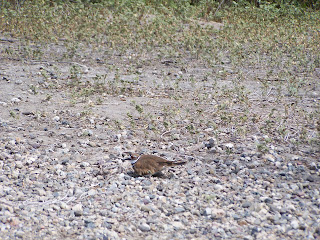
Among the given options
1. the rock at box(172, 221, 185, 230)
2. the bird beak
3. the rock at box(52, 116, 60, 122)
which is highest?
the rock at box(172, 221, 185, 230)

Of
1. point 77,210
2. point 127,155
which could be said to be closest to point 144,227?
point 77,210

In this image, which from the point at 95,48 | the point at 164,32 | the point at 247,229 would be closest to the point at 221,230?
the point at 247,229

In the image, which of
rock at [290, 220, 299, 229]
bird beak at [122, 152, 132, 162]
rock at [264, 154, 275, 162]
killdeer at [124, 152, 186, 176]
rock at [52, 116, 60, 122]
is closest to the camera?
rock at [290, 220, 299, 229]

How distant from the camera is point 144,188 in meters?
3.57

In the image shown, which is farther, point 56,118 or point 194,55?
point 194,55

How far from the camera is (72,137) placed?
15.3ft

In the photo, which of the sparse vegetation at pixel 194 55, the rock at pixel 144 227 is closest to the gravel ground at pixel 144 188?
the rock at pixel 144 227

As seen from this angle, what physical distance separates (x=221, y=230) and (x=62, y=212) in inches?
45.7

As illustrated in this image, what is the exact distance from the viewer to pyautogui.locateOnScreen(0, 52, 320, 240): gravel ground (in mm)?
3000

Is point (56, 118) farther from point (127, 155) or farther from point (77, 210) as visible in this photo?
point (77, 210)

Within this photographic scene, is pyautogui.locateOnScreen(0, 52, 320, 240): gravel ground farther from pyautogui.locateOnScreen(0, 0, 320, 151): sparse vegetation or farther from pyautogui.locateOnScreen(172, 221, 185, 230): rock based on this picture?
pyautogui.locateOnScreen(0, 0, 320, 151): sparse vegetation

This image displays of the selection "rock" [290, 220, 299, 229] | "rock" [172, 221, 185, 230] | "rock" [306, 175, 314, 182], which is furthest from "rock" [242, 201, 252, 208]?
"rock" [306, 175, 314, 182]

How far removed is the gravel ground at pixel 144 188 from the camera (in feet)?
9.84

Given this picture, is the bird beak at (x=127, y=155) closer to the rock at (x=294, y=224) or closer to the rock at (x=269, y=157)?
the rock at (x=269, y=157)
